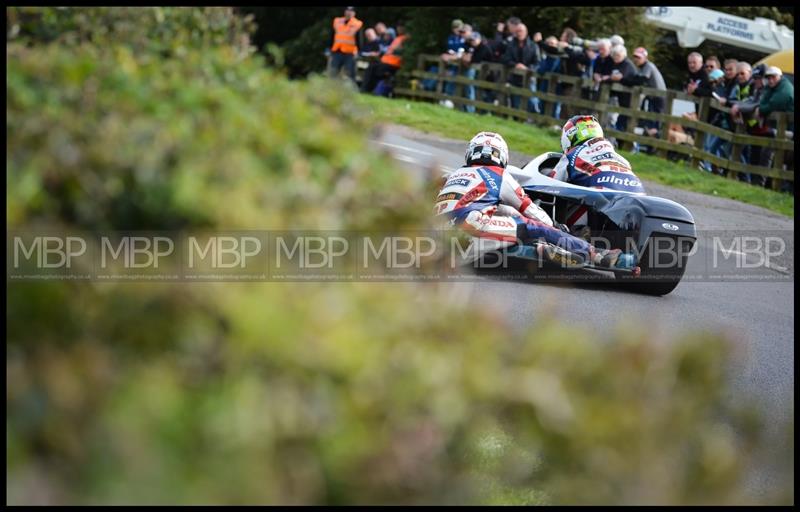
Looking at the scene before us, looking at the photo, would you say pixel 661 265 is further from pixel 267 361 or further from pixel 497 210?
pixel 267 361

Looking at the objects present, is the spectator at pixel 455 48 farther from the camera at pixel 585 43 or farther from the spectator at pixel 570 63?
the camera at pixel 585 43

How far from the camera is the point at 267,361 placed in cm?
238

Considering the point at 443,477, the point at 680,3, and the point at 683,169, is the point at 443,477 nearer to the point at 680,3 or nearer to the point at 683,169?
the point at 683,169

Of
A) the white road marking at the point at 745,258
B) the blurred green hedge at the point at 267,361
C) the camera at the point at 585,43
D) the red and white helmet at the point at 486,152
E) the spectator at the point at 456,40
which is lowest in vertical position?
the white road marking at the point at 745,258

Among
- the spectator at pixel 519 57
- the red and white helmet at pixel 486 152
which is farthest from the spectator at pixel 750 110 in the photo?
the red and white helmet at pixel 486 152

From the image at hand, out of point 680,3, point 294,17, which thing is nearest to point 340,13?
point 294,17

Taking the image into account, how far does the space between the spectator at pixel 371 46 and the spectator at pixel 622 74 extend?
8.66 metres

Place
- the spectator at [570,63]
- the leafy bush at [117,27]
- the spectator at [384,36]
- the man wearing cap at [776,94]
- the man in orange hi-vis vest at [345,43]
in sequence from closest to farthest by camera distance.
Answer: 1. the leafy bush at [117,27]
2. the man wearing cap at [776,94]
3. the spectator at [570,63]
4. the man in orange hi-vis vest at [345,43]
5. the spectator at [384,36]

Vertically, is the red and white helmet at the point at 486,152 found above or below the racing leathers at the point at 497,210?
above

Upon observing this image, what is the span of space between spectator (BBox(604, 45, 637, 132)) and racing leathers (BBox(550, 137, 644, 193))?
9618mm

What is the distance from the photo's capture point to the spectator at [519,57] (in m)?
23.3

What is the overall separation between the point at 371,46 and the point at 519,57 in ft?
20.3

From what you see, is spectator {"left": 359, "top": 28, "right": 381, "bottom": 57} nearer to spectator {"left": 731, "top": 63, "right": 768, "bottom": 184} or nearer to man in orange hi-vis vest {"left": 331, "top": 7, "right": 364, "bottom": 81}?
man in orange hi-vis vest {"left": 331, "top": 7, "right": 364, "bottom": 81}

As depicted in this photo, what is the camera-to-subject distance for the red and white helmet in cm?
1016
